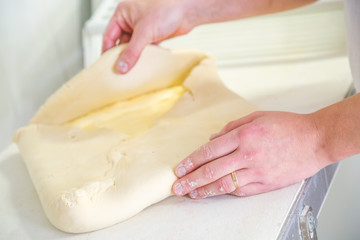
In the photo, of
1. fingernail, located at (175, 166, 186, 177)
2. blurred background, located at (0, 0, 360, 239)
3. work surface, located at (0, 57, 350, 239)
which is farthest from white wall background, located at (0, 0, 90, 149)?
fingernail, located at (175, 166, 186, 177)

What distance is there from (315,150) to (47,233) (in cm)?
52

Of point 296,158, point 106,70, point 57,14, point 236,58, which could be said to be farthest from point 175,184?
point 57,14

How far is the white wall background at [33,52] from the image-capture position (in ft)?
4.80

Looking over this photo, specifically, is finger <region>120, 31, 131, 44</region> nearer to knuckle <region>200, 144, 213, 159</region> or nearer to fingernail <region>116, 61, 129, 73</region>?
fingernail <region>116, 61, 129, 73</region>

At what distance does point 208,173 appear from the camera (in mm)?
845

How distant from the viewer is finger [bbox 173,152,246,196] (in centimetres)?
84

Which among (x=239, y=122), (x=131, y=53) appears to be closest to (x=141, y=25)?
(x=131, y=53)

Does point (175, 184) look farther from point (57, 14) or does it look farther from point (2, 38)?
point (57, 14)

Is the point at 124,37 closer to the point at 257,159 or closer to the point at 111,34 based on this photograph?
the point at 111,34

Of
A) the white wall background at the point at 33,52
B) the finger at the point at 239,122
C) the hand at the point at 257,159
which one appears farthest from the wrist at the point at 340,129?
the white wall background at the point at 33,52

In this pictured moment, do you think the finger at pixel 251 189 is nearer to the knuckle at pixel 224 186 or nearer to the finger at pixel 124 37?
the knuckle at pixel 224 186

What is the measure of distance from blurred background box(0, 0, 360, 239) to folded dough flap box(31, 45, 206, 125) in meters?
0.23

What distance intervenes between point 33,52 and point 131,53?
572 mm

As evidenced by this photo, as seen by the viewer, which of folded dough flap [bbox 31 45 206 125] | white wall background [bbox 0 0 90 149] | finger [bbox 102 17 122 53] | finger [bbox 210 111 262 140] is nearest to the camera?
finger [bbox 210 111 262 140]
